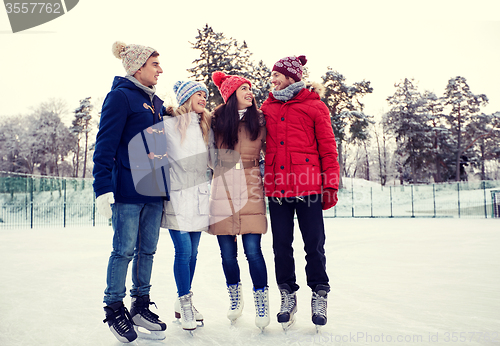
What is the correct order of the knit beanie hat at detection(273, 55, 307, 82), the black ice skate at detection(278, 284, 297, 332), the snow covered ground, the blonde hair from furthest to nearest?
1. the knit beanie hat at detection(273, 55, 307, 82)
2. the blonde hair
3. the black ice skate at detection(278, 284, 297, 332)
4. the snow covered ground

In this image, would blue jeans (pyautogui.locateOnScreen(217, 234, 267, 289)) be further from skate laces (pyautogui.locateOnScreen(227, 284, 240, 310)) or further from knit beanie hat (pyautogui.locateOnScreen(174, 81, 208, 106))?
knit beanie hat (pyautogui.locateOnScreen(174, 81, 208, 106))

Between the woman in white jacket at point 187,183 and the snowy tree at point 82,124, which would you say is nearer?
the woman in white jacket at point 187,183

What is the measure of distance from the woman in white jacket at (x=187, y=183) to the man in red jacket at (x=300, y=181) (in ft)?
1.54

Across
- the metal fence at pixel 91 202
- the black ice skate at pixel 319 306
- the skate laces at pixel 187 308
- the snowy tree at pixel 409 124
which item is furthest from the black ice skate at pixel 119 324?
the snowy tree at pixel 409 124

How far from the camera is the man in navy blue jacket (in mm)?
2344

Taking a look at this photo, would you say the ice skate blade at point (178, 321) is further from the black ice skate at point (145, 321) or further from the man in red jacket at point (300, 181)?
the man in red jacket at point (300, 181)

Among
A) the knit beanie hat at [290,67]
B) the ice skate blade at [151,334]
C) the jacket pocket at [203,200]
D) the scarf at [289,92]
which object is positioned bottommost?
the ice skate blade at [151,334]

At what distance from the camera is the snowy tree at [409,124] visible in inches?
1324

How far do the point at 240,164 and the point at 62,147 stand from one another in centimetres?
3675

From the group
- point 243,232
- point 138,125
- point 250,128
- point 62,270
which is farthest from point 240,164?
point 62,270

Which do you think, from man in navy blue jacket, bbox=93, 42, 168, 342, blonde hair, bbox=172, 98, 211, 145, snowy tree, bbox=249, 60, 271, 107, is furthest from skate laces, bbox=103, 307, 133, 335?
snowy tree, bbox=249, 60, 271, 107

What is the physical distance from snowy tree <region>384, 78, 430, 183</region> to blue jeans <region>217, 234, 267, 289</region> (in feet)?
108

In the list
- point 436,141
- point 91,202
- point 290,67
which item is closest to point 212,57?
→ point 91,202

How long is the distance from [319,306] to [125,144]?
1.66 m
